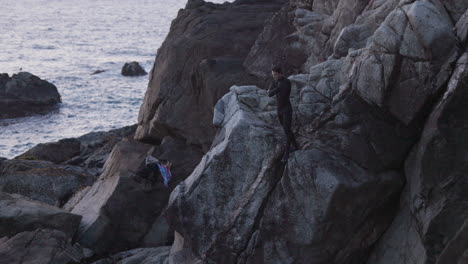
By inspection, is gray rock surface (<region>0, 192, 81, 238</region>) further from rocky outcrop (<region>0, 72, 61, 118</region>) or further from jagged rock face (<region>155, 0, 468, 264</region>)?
rocky outcrop (<region>0, 72, 61, 118</region>)

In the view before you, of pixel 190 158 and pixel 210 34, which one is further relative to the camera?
pixel 210 34

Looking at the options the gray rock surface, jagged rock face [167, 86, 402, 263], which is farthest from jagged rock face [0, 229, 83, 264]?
jagged rock face [167, 86, 402, 263]

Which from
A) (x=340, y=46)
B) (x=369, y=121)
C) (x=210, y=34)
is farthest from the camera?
(x=210, y=34)

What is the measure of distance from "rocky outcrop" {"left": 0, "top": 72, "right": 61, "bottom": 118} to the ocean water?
1.14 metres

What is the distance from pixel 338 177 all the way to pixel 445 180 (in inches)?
118

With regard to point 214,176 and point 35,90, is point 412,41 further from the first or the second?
point 35,90

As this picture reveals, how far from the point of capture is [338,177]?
16641 millimetres

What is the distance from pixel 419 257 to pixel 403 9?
6958 millimetres

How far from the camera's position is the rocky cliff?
15078 millimetres

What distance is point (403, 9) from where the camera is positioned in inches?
637

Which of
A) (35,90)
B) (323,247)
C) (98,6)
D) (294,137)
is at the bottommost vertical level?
(98,6)

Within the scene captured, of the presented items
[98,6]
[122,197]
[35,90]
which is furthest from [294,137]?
[98,6]

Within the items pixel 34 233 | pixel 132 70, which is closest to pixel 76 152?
pixel 34 233

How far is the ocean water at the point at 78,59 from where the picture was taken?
49.0 metres
